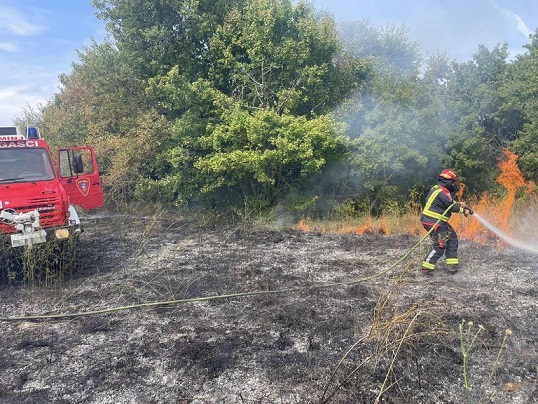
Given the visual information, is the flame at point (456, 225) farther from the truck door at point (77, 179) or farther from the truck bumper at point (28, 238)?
the truck bumper at point (28, 238)

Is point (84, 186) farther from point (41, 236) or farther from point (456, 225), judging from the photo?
point (456, 225)

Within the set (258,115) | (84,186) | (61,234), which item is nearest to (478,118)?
(258,115)

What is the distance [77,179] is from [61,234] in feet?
5.28

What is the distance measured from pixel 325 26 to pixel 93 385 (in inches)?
483

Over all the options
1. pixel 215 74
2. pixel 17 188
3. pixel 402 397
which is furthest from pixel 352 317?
pixel 215 74

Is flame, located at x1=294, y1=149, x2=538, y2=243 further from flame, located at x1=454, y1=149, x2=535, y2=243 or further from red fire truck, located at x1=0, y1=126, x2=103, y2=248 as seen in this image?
red fire truck, located at x1=0, y1=126, x2=103, y2=248

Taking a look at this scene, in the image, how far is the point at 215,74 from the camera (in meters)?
13.2

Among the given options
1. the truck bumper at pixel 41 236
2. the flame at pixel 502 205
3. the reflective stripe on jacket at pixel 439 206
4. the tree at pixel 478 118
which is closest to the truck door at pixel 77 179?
the truck bumper at pixel 41 236

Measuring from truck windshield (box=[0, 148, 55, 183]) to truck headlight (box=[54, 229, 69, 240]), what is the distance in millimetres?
1144

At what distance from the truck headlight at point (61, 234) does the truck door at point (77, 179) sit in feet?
4.21

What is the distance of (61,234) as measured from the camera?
689 cm

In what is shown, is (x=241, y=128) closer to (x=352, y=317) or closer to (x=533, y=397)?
(x=352, y=317)

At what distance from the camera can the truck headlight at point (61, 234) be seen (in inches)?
270

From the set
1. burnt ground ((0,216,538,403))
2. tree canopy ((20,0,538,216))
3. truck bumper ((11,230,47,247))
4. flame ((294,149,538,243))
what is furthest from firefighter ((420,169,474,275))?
truck bumper ((11,230,47,247))
